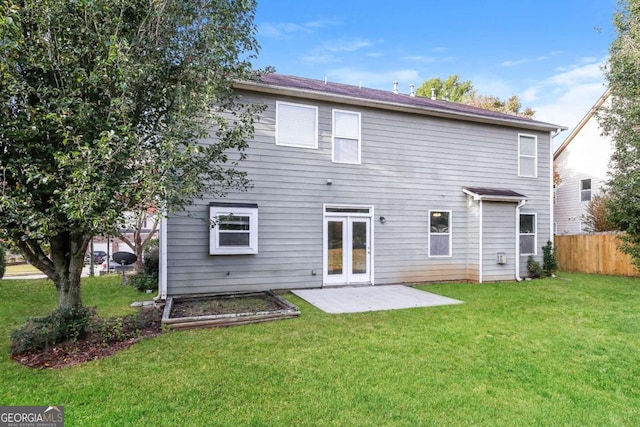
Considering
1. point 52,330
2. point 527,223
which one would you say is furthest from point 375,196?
point 52,330

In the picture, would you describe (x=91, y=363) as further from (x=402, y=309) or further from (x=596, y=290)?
(x=596, y=290)

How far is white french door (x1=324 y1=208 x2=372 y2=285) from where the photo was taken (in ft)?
29.1

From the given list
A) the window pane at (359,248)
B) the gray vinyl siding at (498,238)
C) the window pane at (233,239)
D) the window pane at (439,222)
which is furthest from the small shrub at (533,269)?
the window pane at (233,239)

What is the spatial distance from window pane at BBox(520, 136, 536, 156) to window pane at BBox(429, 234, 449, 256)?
13.3 ft

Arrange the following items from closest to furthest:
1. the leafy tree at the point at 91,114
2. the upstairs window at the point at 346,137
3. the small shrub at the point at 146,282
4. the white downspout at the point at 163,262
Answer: the leafy tree at the point at 91,114
the white downspout at the point at 163,262
the small shrub at the point at 146,282
the upstairs window at the point at 346,137

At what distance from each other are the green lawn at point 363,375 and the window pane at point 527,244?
4.89 metres

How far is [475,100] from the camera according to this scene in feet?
84.4

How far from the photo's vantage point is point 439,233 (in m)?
10.0

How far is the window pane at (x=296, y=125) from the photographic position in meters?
8.43

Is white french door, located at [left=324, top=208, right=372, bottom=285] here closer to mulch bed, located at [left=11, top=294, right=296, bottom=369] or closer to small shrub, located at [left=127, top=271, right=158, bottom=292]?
mulch bed, located at [left=11, top=294, right=296, bottom=369]

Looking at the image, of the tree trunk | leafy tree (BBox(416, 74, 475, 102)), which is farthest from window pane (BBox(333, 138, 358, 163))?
leafy tree (BBox(416, 74, 475, 102))

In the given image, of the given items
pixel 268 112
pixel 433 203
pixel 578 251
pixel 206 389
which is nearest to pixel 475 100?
pixel 578 251

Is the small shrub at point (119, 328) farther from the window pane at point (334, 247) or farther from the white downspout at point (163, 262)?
the window pane at point (334, 247)

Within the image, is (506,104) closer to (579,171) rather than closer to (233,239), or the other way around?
(579,171)
